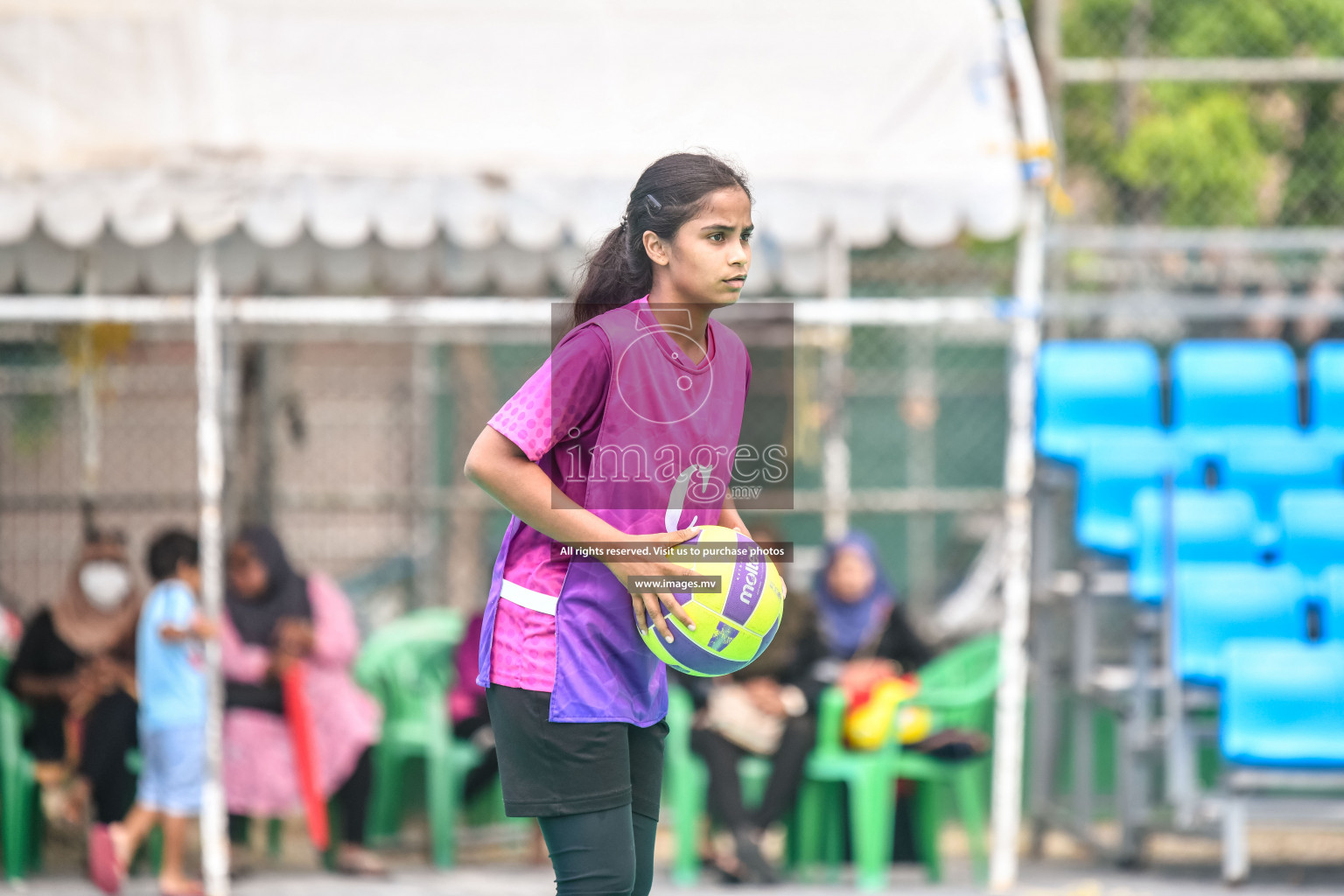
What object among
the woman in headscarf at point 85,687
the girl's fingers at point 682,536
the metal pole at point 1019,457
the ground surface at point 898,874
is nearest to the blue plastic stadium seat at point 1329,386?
the metal pole at point 1019,457

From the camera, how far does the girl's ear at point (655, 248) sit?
→ 10.1 feet

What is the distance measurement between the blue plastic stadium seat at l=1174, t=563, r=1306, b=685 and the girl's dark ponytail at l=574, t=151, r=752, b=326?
13.8 ft

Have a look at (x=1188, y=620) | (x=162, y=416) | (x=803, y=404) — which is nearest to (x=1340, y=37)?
(x=803, y=404)

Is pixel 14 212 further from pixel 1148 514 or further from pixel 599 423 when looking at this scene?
pixel 1148 514

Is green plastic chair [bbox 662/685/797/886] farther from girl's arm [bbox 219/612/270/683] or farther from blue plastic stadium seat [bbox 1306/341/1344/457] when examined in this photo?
blue plastic stadium seat [bbox 1306/341/1344/457]

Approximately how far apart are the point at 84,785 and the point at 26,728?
39 centimetres

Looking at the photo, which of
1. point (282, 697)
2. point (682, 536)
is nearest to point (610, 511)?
point (682, 536)

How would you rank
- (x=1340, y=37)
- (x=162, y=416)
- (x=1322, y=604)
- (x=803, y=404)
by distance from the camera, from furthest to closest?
(x=162, y=416), (x=1340, y=37), (x=803, y=404), (x=1322, y=604)

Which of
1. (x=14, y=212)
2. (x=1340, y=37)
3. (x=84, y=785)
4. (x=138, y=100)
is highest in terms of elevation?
(x=1340, y=37)

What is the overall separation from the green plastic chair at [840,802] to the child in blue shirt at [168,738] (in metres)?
2.63

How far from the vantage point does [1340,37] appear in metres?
9.98

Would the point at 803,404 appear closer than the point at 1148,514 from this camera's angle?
No

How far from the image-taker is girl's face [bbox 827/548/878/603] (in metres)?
7.39

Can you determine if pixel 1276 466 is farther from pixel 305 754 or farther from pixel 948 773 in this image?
pixel 305 754
